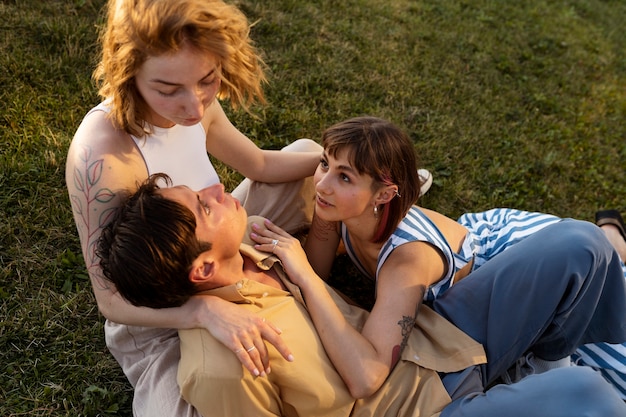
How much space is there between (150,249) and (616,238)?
146 inches

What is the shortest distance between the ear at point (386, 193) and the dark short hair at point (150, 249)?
1.01 meters

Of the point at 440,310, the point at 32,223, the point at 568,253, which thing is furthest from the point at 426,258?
the point at 32,223

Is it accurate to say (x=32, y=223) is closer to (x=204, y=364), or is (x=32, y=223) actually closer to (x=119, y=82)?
(x=119, y=82)

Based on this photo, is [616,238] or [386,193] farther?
[616,238]

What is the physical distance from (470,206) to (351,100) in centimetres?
162

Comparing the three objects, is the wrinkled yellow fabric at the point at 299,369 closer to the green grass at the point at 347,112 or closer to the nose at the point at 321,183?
the nose at the point at 321,183

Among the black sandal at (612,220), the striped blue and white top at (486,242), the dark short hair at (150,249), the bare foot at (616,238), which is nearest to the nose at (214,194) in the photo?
the dark short hair at (150,249)

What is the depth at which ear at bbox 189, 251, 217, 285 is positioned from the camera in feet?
8.66

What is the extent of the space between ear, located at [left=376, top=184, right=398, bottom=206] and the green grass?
1826mm

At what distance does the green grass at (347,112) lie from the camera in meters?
3.52

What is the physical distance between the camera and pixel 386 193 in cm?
311

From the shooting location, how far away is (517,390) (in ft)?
8.84

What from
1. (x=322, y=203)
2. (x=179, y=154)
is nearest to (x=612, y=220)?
(x=322, y=203)

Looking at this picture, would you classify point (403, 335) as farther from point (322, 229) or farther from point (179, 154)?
point (179, 154)
